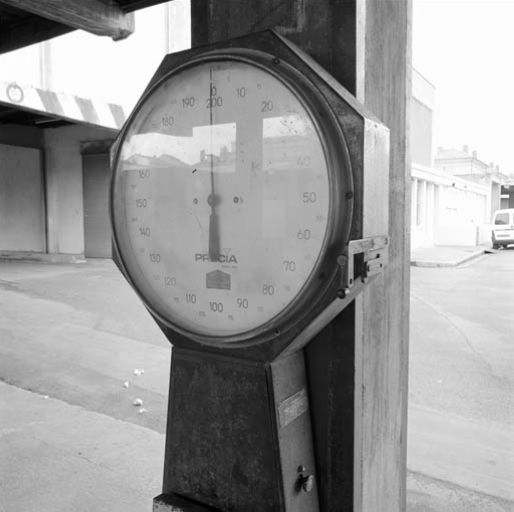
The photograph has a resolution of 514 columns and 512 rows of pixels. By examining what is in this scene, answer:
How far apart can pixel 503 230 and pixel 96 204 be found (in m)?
15.0

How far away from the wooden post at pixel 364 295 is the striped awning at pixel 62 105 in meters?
8.03

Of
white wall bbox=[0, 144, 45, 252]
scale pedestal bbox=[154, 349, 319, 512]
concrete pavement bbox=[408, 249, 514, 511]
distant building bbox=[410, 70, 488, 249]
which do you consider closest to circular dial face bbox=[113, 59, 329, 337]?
scale pedestal bbox=[154, 349, 319, 512]

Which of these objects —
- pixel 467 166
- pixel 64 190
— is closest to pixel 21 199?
pixel 64 190

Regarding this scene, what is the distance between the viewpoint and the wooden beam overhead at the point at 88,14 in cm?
292

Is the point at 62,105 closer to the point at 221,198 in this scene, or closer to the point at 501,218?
the point at 221,198

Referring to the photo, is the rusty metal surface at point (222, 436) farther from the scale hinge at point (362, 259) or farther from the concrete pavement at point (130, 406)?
the concrete pavement at point (130, 406)

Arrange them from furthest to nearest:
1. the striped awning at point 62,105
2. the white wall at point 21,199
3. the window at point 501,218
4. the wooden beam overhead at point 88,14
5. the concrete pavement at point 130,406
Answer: the window at point 501,218, the white wall at point 21,199, the striped awning at point 62,105, the wooden beam overhead at point 88,14, the concrete pavement at point 130,406

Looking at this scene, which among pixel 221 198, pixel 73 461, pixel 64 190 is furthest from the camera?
pixel 64 190

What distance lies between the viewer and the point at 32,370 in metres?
4.38

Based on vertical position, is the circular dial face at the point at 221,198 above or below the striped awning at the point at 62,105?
below

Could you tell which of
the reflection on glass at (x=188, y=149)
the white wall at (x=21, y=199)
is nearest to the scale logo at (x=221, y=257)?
the reflection on glass at (x=188, y=149)

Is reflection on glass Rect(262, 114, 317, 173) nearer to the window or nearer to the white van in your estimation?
the white van

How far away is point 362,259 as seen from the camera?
0.96 meters

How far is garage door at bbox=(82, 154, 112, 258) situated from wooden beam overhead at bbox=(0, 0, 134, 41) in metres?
10.3
